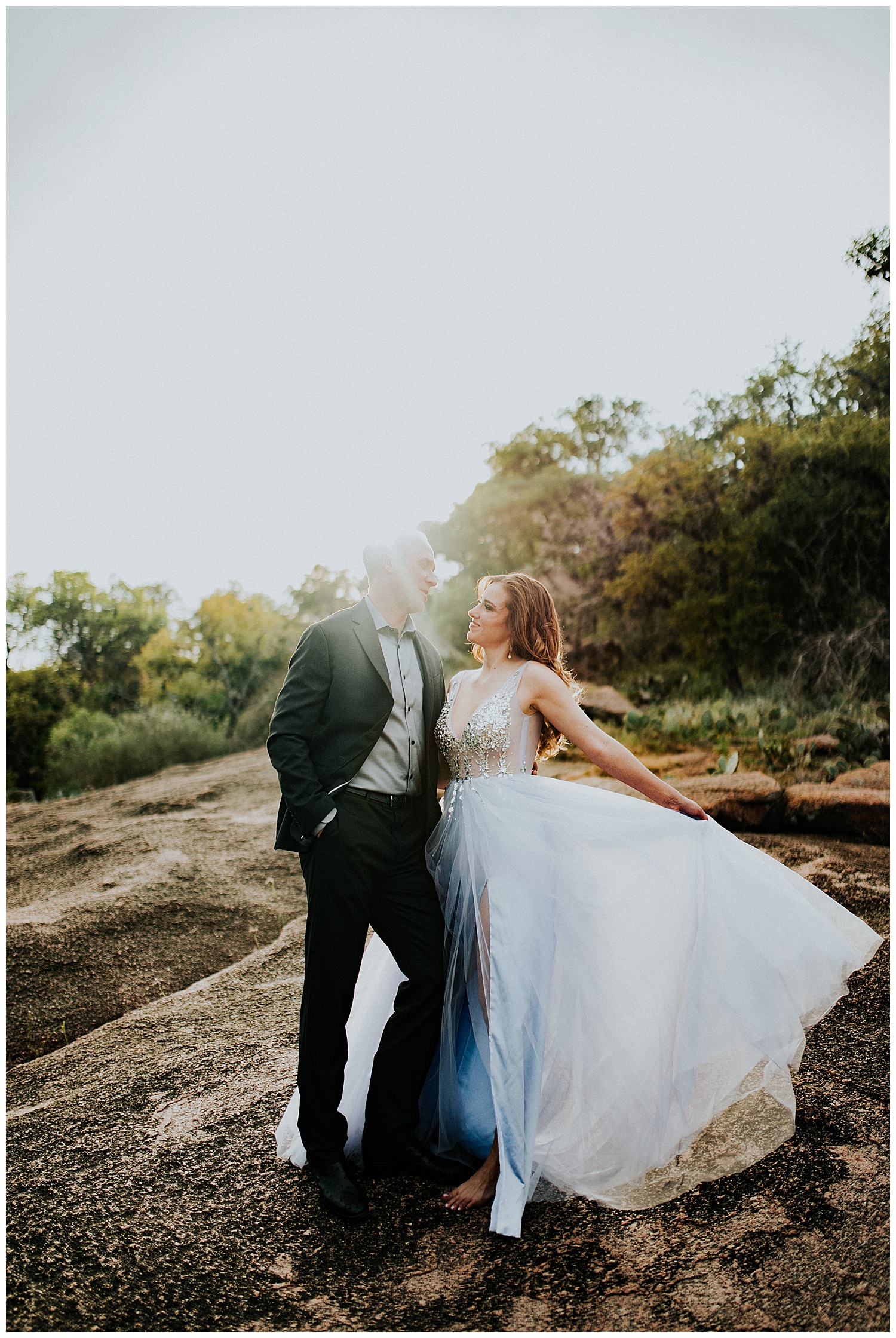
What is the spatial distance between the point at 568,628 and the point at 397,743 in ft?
43.3

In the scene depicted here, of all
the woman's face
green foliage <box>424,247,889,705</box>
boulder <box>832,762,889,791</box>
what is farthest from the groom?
green foliage <box>424,247,889,705</box>

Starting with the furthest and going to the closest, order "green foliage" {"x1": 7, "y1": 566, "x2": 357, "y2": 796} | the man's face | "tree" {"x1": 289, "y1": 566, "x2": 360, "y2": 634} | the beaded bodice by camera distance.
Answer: "tree" {"x1": 289, "y1": 566, "x2": 360, "y2": 634}
"green foliage" {"x1": 7, "y1": 566, "x2": 357, "y2": 796}
the man's face
the beaded bodice

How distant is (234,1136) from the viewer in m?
3.16

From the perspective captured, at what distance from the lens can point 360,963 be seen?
2.88 m

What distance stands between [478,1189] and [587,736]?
152 centimetres

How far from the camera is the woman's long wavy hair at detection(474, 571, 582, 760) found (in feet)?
10.4

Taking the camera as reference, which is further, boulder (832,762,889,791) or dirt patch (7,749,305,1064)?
boulder (832,762,889,791)

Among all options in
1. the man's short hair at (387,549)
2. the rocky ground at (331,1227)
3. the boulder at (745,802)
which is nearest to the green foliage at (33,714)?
the boulder at (745,802)

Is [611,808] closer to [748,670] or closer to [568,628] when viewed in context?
[748,670]

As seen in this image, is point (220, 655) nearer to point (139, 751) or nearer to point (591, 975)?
point (139, 751)

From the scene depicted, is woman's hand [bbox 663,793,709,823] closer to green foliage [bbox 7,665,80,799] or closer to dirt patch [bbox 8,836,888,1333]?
dirt patch [bbox 8,836,888,1333]

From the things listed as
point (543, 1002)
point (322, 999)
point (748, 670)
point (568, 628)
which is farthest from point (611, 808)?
point (568, 628)

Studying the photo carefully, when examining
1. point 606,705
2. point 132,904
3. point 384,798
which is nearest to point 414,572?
point 384,798

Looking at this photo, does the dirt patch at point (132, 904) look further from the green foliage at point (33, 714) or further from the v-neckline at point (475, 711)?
the green foliage at point (33, 714)
